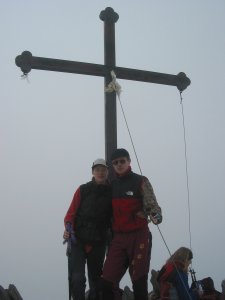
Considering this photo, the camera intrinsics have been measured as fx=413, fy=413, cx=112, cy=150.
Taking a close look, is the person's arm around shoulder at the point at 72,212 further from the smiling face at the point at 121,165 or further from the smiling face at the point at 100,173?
the smiling face at the point at 121,165

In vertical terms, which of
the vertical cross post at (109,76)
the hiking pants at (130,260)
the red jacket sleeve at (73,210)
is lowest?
the hiking pants at (130,260)

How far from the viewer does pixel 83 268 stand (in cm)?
484

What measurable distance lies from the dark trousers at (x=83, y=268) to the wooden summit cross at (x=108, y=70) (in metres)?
1.38

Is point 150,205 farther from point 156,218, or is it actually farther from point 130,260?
point 130,260

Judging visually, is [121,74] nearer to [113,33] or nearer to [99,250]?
[113,33]

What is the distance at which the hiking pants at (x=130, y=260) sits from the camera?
450 centimetres

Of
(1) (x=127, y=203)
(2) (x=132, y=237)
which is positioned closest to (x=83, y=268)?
(2) (x=132, y=237)

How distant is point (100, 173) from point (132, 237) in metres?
0.92

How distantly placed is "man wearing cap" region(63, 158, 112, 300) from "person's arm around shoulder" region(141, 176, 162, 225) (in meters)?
0.50

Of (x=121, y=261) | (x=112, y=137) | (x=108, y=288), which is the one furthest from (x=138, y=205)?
(x=112, y=137)

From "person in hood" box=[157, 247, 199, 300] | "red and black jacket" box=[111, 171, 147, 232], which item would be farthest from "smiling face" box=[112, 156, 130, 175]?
"person in hood" box=[157, 247, 199, 300]

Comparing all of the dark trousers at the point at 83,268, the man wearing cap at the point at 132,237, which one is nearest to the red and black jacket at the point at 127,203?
the man wearing cap at the point at 132,237

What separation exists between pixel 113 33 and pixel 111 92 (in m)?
1.11

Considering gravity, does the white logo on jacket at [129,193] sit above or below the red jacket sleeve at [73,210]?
above
